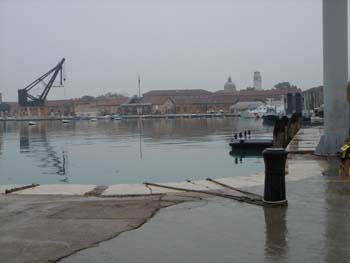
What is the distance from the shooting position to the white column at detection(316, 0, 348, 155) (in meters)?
14.9

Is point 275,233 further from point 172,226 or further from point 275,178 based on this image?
point 275,178

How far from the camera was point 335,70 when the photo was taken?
15.1m

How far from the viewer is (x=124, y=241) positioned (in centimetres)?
641

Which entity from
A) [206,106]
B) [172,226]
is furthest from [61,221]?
[206,106]

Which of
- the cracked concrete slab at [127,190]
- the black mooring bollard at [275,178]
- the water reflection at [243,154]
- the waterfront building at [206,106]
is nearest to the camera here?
the black mooring bollard at [275,178]

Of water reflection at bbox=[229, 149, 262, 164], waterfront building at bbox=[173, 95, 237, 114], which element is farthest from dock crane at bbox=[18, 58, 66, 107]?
water reflection at bbox=[229, 149, 262, 164]

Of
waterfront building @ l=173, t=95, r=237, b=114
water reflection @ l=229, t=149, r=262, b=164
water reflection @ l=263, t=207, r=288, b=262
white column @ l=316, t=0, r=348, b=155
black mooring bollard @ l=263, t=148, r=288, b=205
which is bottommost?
water reflection @ l=229, t=149, r=262, b=164

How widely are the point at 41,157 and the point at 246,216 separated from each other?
28.1m

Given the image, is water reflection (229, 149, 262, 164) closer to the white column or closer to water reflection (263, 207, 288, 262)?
the white column

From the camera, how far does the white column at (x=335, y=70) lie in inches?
585

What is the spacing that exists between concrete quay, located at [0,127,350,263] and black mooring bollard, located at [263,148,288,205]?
0.80ft

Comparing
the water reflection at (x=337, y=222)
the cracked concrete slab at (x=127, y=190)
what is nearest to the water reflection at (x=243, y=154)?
the cracked concrete slab at (x=127, y=190)

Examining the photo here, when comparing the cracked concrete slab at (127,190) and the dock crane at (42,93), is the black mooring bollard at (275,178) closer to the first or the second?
the cracked concrete slab at (127,190)

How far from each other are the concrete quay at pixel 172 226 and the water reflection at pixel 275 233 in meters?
0.01
